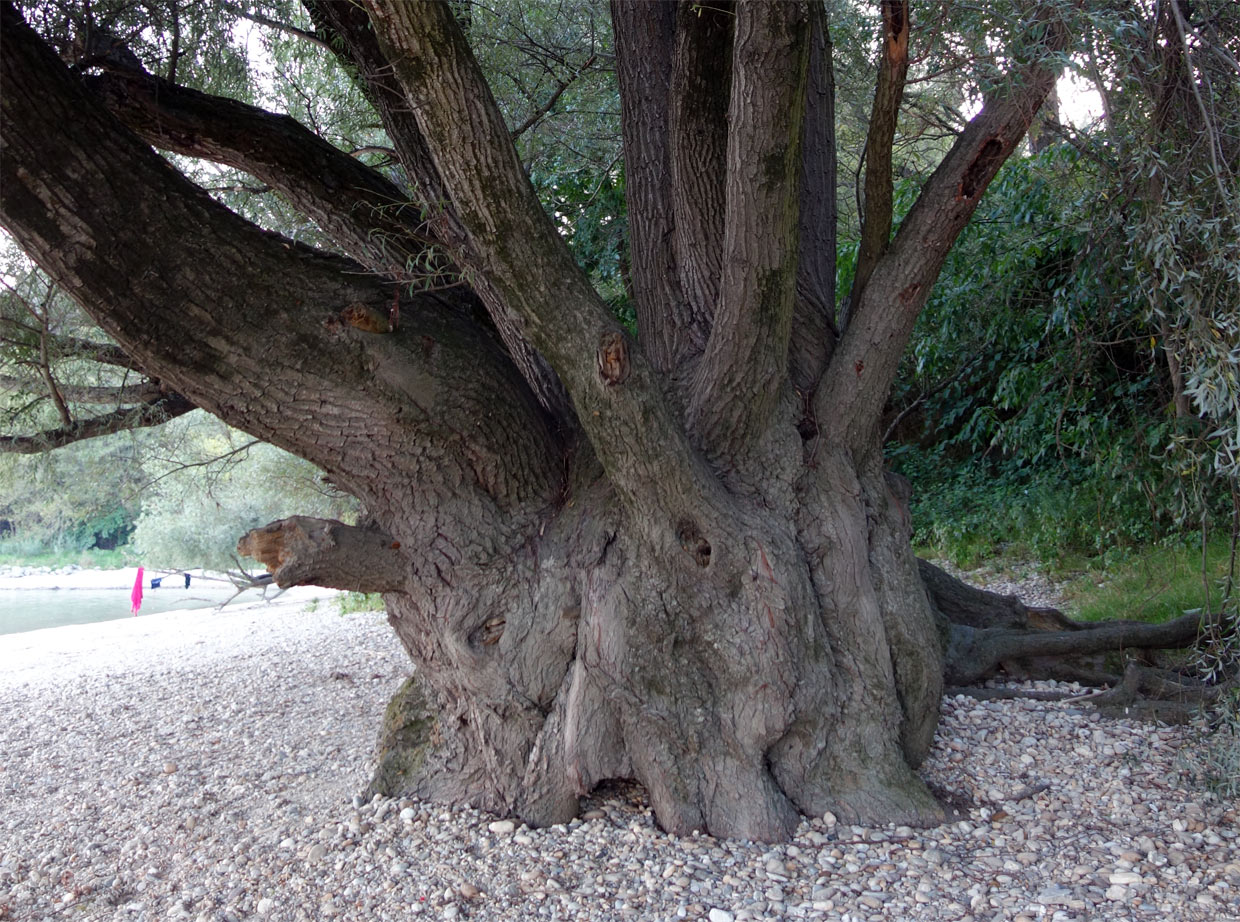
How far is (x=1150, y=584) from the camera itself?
5516mm

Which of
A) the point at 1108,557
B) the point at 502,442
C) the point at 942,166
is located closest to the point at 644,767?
the point at 502,442

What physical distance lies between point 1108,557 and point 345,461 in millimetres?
6290

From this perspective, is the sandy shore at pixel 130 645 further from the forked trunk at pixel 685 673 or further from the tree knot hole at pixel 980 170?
the tree knot hole at pixel 980 170

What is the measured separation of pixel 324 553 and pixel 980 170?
2.94 m

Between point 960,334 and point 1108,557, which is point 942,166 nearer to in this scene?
point 960,334

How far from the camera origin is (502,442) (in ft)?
11.5

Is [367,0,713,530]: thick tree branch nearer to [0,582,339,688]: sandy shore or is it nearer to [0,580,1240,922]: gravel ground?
[0,580,1240,922]: gravel ground

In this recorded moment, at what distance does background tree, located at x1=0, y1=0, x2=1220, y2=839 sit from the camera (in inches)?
112

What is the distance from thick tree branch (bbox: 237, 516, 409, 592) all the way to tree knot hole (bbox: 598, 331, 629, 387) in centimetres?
114

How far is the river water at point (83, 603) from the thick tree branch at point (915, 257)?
613 inches

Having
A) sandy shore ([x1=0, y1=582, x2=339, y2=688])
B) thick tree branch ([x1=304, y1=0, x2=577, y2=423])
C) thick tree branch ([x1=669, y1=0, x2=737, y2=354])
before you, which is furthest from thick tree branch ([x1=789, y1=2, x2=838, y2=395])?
sandy shore ([x1=0, y1=582, x2=339, y2=688])

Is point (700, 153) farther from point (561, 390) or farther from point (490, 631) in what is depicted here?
point (490, 631)

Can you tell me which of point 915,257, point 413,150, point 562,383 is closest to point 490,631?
point 562,383

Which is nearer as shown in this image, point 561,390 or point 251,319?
point 251,319
